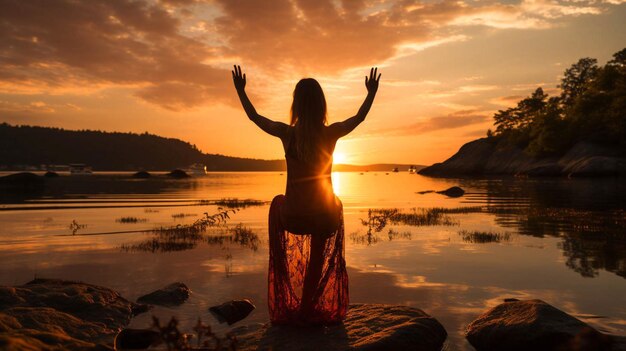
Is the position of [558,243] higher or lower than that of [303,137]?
lower

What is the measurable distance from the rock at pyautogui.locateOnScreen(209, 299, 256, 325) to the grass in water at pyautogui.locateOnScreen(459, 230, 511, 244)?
34.2 ft

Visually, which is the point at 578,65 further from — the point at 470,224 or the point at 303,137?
the point at 303,137

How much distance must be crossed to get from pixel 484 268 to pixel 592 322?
426 centimetres

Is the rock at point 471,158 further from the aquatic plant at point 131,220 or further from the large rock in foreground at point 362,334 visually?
the large rock in foreground at point 362,334

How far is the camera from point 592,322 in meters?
7.41

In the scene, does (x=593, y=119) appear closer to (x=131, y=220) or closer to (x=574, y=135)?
(x=574, y=135)

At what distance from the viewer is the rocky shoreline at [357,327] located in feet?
19.8

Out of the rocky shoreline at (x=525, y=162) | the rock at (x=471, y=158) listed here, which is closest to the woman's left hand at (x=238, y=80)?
the rocky shoreline at (x=525, y=162)

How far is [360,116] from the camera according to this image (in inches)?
239

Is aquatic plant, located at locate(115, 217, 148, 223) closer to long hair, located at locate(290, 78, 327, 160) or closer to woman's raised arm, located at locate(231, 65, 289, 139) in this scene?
woman's raised arm, located at locate(231, 65, 289, 139)

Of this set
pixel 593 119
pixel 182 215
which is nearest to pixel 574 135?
pixel 593 119

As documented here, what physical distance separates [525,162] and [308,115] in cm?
10852

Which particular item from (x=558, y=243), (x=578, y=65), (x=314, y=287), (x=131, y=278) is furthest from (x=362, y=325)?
(x=578, y=65)

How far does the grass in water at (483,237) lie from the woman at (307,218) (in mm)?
10786
